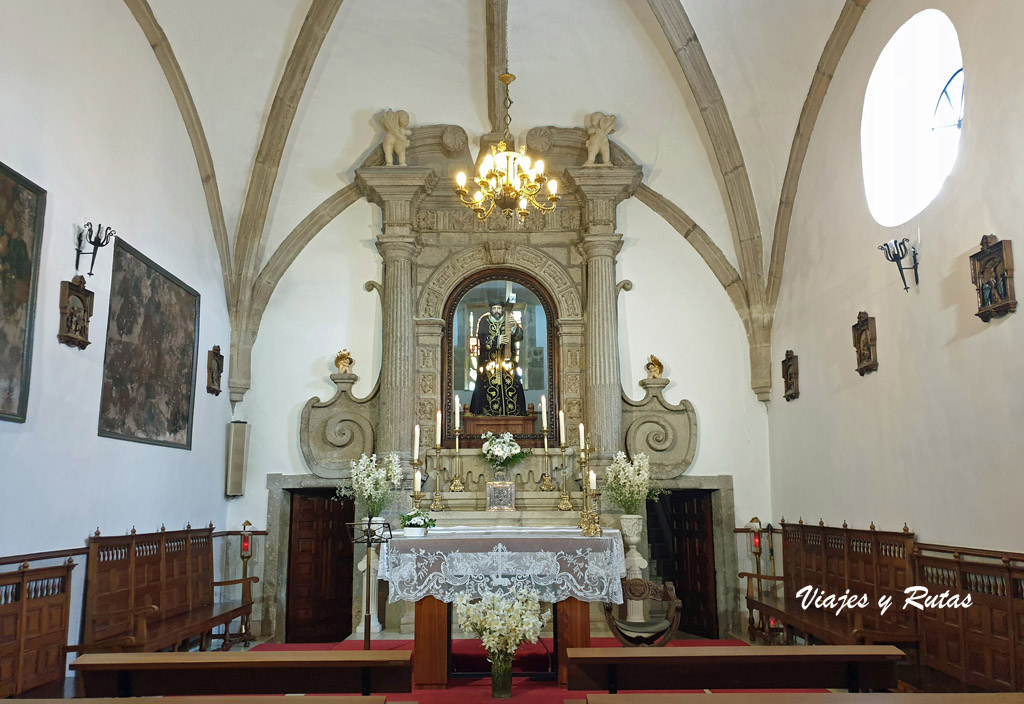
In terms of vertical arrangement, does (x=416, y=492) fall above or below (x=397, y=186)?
below

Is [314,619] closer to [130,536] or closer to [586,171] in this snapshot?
[130,536]

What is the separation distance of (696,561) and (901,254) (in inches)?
228

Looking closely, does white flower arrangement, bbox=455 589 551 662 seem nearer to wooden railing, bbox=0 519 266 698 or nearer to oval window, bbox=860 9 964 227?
wooden railing, bbox=0 519 266 698

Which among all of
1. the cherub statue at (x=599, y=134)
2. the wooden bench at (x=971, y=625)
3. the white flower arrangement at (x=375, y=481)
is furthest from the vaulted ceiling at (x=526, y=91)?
the wooden bench at (x=971, y=625)

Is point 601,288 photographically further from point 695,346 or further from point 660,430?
point 660,430

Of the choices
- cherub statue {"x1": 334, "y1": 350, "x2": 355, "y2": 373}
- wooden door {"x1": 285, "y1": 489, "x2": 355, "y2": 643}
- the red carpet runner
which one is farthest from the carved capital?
the red carpet runner

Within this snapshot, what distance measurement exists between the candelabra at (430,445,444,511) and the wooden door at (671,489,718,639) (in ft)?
11.5

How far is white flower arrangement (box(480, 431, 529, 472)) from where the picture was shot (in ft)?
35.4

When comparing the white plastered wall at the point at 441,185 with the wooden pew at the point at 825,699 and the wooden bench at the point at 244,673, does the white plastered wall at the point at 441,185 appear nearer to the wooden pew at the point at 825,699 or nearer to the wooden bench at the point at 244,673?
the wooden bench at the point at 244,673

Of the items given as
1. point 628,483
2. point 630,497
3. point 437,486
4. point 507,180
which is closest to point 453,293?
point 437,486

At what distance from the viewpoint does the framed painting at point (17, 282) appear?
6.39 metres

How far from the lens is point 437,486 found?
11.0m

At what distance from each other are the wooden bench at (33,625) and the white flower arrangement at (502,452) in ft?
16.6

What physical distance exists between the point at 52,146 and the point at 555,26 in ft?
20.2
